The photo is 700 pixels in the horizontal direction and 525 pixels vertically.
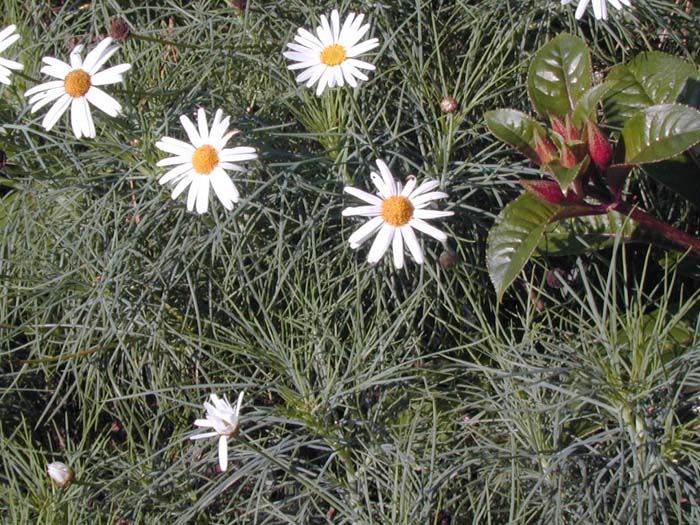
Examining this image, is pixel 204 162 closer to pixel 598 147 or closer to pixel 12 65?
pixel 12 65

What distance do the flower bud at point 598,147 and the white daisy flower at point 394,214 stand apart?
38 centimetres

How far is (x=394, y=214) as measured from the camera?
2.06 metres

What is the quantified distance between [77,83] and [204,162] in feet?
1.27

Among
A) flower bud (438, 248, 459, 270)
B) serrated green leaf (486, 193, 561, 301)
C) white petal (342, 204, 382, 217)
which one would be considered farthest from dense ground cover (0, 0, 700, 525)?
white petal (342, 204, 382, 217)

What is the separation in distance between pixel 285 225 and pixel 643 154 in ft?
3.31

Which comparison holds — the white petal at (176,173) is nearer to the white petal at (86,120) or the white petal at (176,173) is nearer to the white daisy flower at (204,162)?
the white daisy flower at (204,162)

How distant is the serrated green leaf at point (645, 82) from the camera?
2.29 m

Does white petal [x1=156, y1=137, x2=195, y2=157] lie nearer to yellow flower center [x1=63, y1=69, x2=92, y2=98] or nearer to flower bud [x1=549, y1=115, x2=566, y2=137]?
yellow flower center [x1=63, y1=69, x2=92, y2=98]

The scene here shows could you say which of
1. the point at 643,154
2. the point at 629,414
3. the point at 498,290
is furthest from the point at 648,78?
the point at 629,414

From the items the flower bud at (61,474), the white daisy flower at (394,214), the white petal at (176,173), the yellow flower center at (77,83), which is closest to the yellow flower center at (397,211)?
the white daisy flower at (394,214)

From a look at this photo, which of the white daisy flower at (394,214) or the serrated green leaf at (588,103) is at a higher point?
the serrated green leaf at (588,103)

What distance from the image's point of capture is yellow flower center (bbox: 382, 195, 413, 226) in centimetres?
206

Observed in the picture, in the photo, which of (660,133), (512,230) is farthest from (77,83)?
(660,133)

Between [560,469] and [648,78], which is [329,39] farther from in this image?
[560,469]
